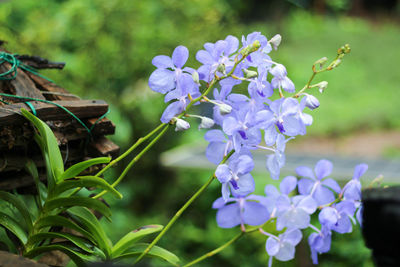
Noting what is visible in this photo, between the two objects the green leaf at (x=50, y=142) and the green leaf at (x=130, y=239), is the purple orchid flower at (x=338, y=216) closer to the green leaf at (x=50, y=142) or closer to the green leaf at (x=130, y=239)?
the green leaf at (x=130, y=239)

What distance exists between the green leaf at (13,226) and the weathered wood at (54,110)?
5.4 inches

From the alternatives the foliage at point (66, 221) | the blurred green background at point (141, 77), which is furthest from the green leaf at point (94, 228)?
the blurred green background at point (141, 77)

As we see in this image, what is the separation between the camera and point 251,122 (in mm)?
556

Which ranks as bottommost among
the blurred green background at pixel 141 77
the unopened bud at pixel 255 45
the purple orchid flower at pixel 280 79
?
the blurred green background at pixel 141 77

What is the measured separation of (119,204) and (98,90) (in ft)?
2.41

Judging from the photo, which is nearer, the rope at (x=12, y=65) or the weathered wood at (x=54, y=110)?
the weathered wood at (x=54, y=110)

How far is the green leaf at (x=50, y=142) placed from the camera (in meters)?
0.53

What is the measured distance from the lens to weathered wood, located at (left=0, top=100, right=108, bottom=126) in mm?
552

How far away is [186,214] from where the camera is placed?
286 centimetres

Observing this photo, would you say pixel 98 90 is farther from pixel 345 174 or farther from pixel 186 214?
pixel 345 174

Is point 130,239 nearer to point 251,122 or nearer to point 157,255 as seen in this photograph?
point 157,255

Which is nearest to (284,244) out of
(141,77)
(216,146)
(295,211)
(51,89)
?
(295,211)

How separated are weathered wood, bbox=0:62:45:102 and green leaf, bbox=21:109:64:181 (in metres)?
0.10

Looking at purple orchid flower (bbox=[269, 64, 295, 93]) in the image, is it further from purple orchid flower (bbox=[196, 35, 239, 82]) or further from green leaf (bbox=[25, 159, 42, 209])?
green leaf (bbox=[25, 159, 42, 209])
